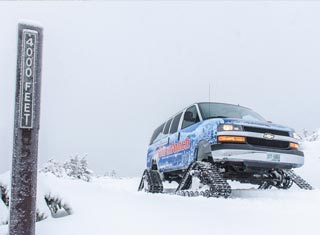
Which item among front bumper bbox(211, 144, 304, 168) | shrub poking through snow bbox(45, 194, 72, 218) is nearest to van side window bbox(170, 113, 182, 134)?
front bumper bbox(211, 144, 304, 168)

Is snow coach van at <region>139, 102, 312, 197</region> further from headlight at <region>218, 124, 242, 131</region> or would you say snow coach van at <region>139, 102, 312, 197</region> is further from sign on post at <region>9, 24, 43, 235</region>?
sign on post at <region>9, 24, 43, 235</region>

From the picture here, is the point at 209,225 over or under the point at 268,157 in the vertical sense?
under

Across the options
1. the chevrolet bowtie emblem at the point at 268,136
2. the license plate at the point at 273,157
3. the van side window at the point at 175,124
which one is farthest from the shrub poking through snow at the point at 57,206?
the van side window at the point at 175,124

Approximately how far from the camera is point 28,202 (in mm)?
2596

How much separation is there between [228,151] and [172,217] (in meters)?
2.81

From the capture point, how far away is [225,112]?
25.5 ft

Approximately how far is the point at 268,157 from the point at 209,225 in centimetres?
331

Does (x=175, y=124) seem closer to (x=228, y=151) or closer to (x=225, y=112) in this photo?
(x=225, y=112)

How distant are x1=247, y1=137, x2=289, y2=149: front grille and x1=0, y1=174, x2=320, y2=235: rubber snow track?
5.47 feet

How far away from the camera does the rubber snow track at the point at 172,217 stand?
3312mm

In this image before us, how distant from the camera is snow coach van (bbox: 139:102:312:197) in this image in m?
6.35

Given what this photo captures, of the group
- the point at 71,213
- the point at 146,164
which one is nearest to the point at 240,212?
the point at 71,213

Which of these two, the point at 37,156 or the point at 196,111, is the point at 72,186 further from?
the point at 196,111

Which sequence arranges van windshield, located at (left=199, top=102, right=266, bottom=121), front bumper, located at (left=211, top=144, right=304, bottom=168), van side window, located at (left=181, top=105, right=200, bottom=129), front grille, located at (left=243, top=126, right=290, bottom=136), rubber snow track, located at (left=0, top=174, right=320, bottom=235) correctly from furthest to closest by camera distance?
van side window, located at (left=181, top=105, right=200, bottom=129)
van windshield, located at (left=199, top=102, right=266, bottom=121)
front grille, located at (left=243, top=126, right=290, bottom=136)
front bumper, located at (left=211, top=144, right=304, bottom=168)
rubber snow track, located at (left=0, top=174, right=320, bottom=235)
